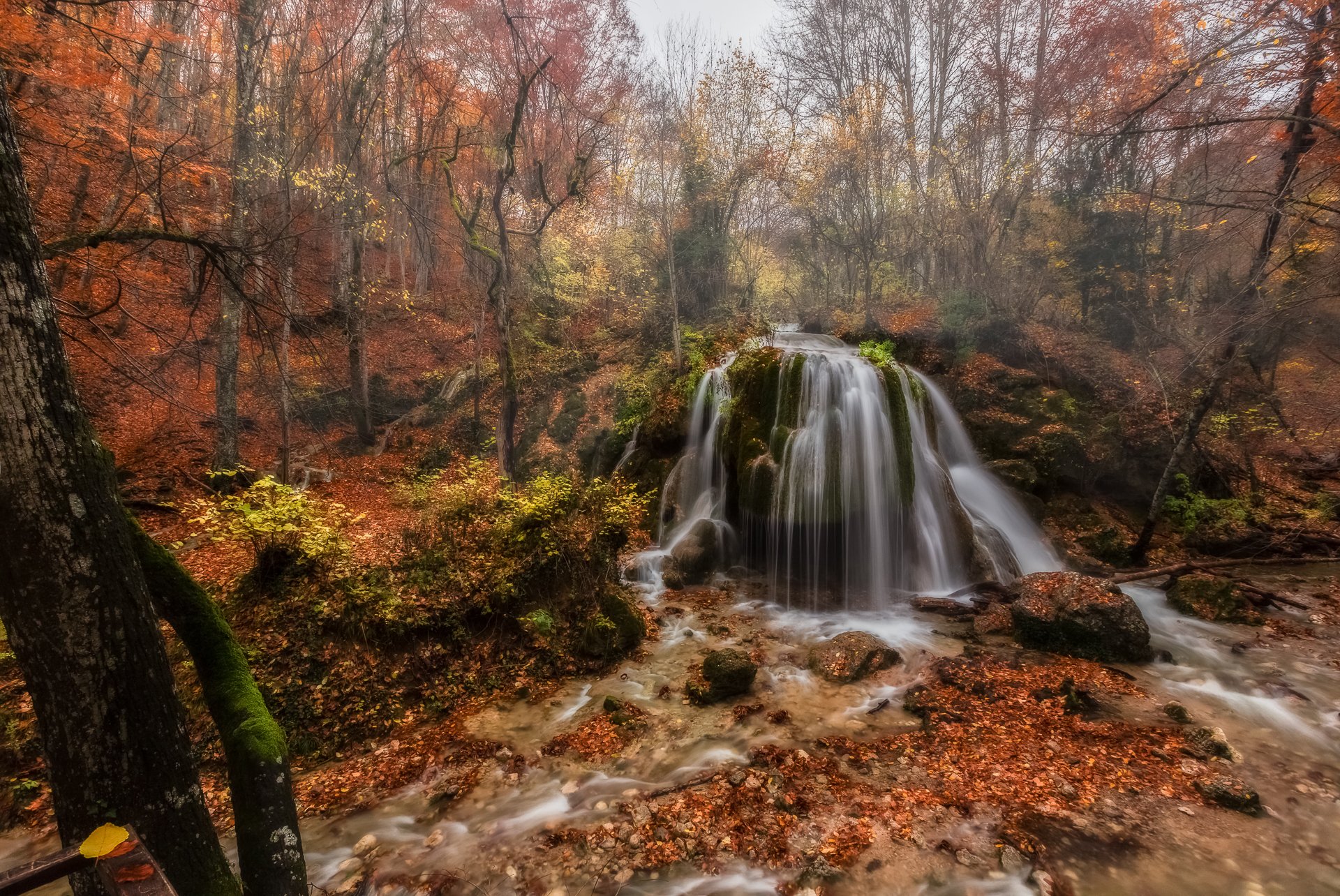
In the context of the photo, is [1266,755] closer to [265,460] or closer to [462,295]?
[265,460]

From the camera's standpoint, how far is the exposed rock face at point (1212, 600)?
809cm

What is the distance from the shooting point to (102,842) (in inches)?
70.7

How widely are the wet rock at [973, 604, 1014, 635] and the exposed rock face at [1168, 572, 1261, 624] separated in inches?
124

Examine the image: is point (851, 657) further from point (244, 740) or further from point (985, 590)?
point (244, 740)

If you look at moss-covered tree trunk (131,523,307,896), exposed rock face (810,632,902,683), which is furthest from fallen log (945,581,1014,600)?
moss-covered tree trunk (131,523,307,896)

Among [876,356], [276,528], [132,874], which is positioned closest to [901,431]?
[876,356]

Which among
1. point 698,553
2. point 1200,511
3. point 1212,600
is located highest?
point 1200,511

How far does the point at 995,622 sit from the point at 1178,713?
225cm

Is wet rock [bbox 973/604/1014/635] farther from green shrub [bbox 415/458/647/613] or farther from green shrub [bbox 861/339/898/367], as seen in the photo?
green shrub [bbox 415/458/647/613]

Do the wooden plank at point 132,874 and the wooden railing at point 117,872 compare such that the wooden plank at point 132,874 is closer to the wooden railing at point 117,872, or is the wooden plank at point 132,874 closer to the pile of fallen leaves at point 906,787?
the wooden railing at point 117,872

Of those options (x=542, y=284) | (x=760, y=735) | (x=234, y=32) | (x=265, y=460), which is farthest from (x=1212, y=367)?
(x=265, y=460)

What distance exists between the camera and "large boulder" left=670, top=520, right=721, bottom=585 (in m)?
10.1

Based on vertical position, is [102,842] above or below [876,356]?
below

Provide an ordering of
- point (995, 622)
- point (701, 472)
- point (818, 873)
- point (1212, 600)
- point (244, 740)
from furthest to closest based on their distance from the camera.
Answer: point (701, 472) < point (1212, 600) < point (995, 622) < point (818, 873) < point (244, 740)
